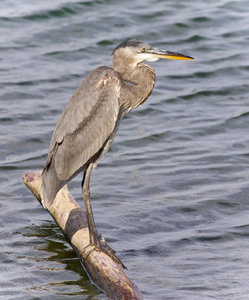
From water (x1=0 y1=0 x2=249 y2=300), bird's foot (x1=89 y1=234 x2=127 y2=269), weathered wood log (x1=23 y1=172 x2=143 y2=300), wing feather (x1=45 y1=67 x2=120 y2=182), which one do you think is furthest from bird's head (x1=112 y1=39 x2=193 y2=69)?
water (x1=0 y1=0 x2=249 y2=300)

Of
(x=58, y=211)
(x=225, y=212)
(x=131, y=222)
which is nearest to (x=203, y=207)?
(x=225, y=212)

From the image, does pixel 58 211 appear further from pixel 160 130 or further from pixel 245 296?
pixel 160 130

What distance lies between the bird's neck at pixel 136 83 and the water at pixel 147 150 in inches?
57.1

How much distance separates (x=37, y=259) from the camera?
6.81 metres

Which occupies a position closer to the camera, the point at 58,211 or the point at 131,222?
the point at 58,211

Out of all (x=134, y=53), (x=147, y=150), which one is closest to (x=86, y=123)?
(x=134, y=53)

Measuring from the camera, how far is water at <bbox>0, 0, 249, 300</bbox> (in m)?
6.56

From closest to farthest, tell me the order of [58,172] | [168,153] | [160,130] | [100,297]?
[100,297] < [58,172] < [168,153] < [160,130]

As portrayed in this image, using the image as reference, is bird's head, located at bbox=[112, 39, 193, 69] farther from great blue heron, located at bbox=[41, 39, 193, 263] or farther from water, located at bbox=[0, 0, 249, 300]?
water, located at bbox=[0, 0, 249, 300]

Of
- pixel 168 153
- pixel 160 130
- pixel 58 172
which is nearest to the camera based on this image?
pixel 58 172

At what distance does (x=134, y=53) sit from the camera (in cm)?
672

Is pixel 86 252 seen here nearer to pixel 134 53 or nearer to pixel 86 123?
pixel 86 123

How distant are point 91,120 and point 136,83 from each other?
635 mm

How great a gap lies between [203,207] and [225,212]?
0.26 meters
